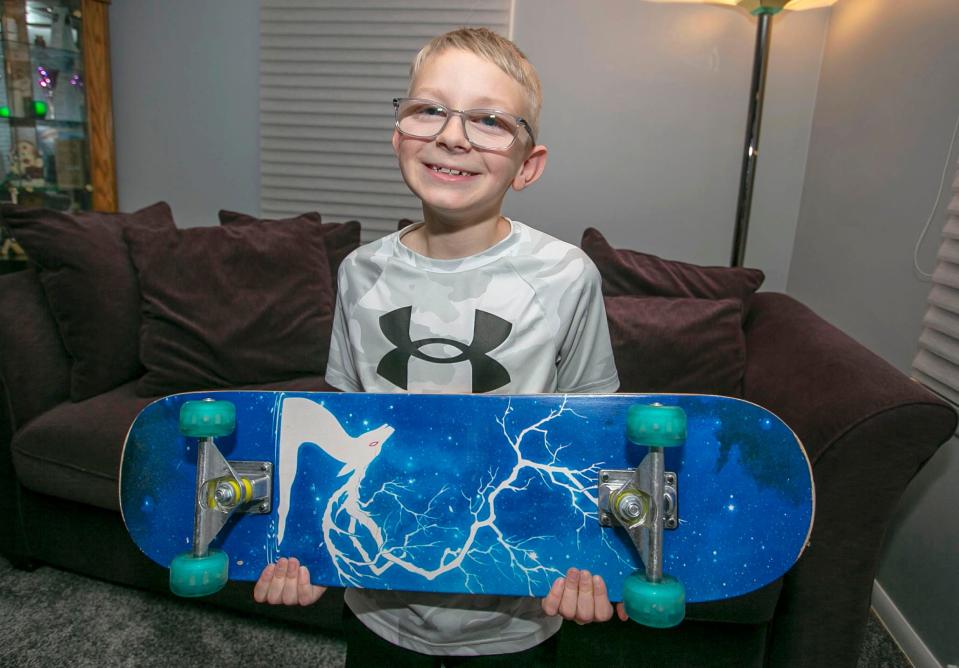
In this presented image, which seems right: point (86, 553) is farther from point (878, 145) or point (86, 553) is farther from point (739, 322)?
point (878, 145)

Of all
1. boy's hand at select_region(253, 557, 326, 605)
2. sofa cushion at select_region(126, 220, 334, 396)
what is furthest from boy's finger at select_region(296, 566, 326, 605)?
sofa cushion at select_region(126, 220, 334, 396)

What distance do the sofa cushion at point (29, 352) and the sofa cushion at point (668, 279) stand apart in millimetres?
1612

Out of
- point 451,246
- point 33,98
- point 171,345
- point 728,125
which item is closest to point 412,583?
point 451,246

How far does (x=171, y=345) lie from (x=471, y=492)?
1.37 meters

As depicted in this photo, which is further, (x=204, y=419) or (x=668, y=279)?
(x=668, y=279)

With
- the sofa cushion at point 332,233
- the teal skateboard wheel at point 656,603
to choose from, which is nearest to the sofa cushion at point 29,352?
the sofa cushion at point 332,233

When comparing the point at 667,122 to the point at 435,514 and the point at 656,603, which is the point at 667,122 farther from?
the point at 656,603

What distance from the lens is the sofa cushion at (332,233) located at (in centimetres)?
226

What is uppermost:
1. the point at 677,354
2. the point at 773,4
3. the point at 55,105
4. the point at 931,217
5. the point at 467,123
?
the point at 773,4

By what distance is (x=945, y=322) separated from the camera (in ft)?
5.18

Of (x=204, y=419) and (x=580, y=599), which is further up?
(x=204, y=419)

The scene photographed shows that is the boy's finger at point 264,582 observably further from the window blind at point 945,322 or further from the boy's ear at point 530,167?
the window blind at point 945,322

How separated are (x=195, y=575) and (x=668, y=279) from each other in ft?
5.24

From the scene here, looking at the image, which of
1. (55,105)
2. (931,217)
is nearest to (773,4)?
(931,217)
